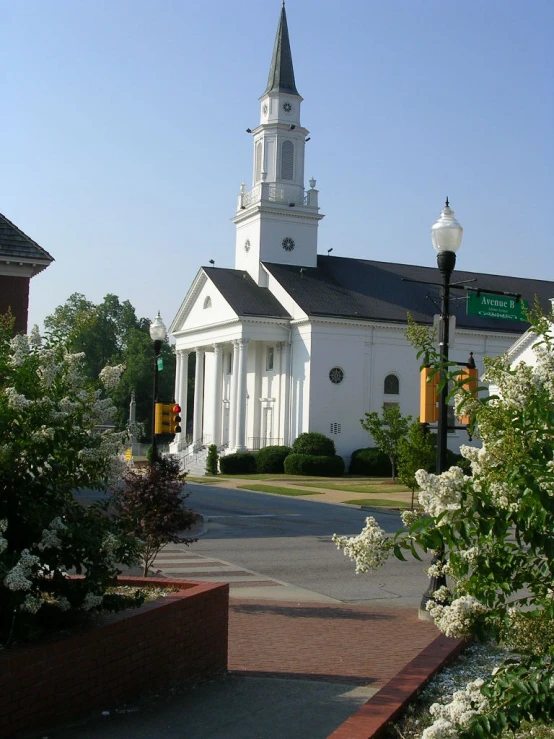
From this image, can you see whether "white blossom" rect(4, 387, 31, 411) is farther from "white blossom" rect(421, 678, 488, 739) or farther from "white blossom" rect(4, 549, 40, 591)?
"white blossom" rect(421, 678, 488, 739)

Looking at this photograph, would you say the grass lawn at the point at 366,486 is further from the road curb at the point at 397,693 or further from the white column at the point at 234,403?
the road curb at the point at 397,693

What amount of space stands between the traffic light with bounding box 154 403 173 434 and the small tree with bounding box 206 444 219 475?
99.2 feet

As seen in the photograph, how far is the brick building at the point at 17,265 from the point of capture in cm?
2408

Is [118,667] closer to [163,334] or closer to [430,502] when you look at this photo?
[430,502]

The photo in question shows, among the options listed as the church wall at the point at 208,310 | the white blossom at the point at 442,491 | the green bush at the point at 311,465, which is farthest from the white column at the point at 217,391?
the white blossom at the point at 442,491

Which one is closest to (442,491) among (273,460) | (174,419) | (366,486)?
(174,419)

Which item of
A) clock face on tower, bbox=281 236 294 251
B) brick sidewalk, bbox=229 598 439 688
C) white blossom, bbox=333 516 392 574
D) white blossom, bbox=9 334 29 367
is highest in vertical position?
clock face on tower, bbox=281 236 294 251

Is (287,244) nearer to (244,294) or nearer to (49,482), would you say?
(244,294)

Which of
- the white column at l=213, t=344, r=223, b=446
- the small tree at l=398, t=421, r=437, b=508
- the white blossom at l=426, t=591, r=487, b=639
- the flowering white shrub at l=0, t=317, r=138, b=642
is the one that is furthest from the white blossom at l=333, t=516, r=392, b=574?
the white column at l=213, t=344, r=223, b=446

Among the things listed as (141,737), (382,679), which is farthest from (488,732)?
(382,679)

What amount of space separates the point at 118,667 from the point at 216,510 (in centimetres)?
2317

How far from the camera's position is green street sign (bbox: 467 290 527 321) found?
14.0 m

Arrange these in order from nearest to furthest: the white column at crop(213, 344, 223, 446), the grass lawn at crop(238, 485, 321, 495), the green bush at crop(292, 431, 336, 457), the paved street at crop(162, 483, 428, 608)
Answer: the paved street at crop(162, 483, 428, 608), the grass lawn at crop(238, 485, 321, 495), the green bush at crop(292, 431, 336, 457), the white column at crop(213, 344, 223, 446)

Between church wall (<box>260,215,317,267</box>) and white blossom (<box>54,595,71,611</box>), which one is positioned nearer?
white blossom (<box>54,595,71,611</box>)
